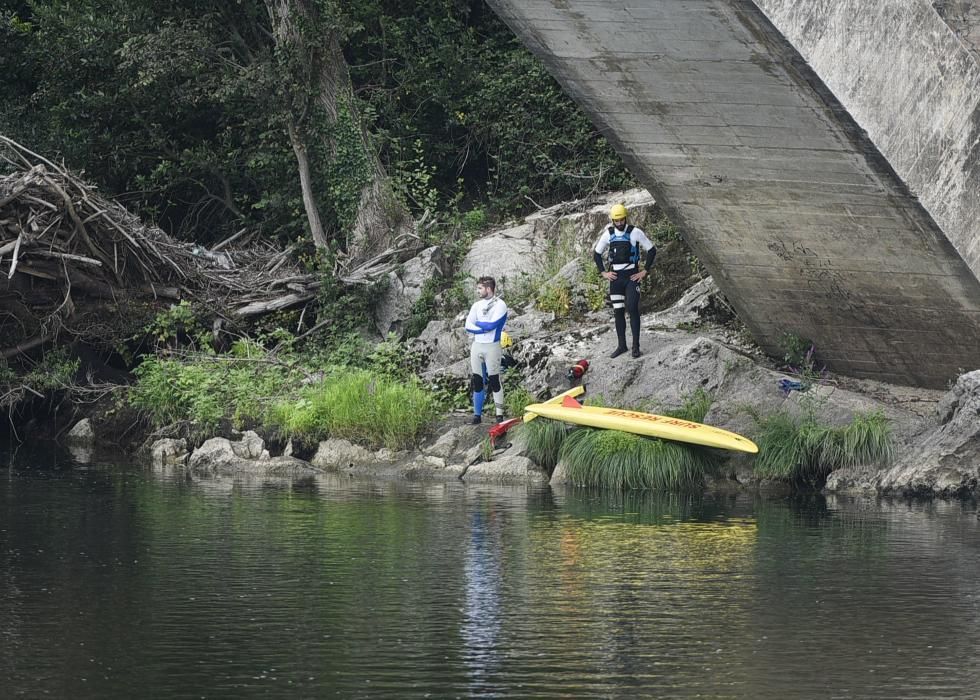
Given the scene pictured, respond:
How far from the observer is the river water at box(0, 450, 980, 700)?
22.7ft

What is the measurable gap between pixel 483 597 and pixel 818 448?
250 inches

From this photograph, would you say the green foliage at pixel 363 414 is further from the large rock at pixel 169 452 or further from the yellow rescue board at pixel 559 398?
the yellow rescue board at pixel 559 398

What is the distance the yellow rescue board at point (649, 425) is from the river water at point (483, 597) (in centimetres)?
90

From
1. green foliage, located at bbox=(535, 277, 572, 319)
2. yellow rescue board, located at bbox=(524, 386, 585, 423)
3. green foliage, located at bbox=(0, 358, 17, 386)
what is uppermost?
green foliage, located at bbox=(535, 277, 572, 319)

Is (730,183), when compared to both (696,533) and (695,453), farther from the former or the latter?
(696,533)

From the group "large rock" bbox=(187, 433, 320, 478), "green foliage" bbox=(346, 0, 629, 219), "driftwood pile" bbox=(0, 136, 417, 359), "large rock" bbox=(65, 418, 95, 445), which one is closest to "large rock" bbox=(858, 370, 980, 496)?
"large rock" bbox=(187, 433, 320, 478)

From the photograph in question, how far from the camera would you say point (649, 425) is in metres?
14.4

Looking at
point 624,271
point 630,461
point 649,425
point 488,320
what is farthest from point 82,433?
point 649,425

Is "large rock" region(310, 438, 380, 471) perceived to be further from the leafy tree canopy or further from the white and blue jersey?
the leafy tree canopy

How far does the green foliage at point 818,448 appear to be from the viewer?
14164 mm

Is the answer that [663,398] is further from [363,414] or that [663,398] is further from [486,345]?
[363,414]

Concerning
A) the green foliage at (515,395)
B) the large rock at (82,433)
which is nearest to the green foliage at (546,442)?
the green foliage at (515,395)

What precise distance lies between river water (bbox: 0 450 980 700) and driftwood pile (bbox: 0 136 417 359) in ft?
17.6

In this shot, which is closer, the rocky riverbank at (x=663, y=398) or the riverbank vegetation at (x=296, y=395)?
the rocky riverbank at (x=663, y=398)
